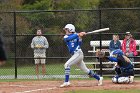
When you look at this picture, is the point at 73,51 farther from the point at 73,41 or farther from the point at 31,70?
the point at 31,70

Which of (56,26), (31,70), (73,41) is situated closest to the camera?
(73,41)

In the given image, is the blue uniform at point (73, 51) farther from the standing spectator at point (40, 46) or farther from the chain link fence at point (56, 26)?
the chain link fence at point (56, 26)

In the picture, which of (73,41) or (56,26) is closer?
(73,41)

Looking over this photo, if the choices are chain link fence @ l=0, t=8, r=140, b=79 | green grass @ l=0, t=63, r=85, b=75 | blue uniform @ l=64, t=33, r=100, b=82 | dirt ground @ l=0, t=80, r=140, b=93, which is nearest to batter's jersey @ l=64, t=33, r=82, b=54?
blue uniform @ l=64, t=33, r=100, b=82

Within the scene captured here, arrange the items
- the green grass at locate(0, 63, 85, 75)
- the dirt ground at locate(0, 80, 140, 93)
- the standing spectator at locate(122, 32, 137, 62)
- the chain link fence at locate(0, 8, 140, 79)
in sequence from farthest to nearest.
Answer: the green grass at locate(0, 63, 85, 75) < the chain link fence at locate(0, 8, 140, 79) < the standing spectator at locate(122, 32, 137, 62) < the dirt ground at locate(0, 80, 140, 93)

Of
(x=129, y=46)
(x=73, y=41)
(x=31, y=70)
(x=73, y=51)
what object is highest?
(x=73, y=41)

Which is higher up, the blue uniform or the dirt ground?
the blue uniform

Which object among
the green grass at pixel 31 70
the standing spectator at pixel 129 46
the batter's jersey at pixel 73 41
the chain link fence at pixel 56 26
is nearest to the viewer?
the batter's jersey at pixel 73 41

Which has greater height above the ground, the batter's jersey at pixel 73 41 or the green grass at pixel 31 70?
the batter's jersey at pixel 73 41

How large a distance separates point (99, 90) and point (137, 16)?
698 cm

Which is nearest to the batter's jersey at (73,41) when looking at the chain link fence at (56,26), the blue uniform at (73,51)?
the blue uniform at (73,51)

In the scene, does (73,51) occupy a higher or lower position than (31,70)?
higher

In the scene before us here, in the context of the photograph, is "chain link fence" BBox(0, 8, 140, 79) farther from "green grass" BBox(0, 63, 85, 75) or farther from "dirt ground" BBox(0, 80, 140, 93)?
"dirt ground" BBox(0, 80, 140, 93)

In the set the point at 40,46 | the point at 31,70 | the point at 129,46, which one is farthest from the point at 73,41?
the point at 31,70
